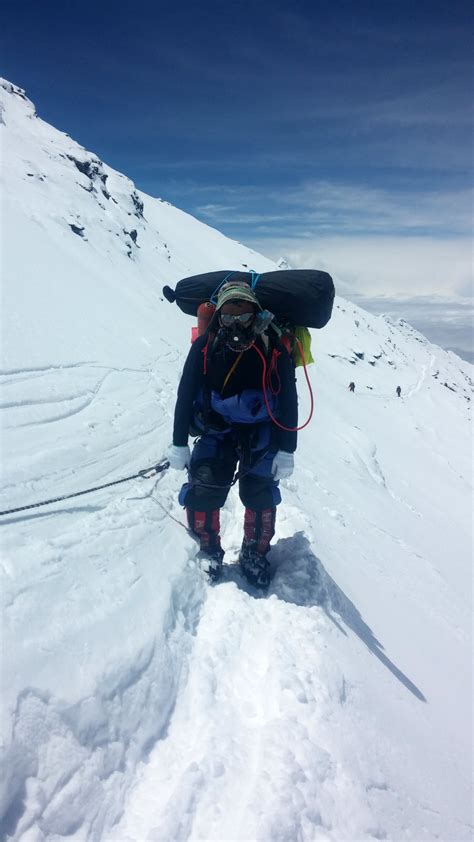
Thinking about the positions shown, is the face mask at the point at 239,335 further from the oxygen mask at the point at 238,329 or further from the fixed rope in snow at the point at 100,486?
the fixed rope in snow at the point at 100,486

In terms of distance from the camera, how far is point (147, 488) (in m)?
4.44

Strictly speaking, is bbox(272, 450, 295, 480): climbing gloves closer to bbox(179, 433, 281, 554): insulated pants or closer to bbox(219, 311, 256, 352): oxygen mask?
bbox(179, 433, 281, 554): insulated pants

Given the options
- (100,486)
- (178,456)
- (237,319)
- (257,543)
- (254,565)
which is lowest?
(254,565)

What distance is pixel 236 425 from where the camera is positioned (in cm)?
383

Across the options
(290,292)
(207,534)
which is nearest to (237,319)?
(290,292)

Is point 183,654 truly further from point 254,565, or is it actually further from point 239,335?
point 239,335

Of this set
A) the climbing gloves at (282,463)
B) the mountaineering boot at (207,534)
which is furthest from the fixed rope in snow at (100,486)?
the climbing gloves at (282,463)

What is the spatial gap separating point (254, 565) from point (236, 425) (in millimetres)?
1291

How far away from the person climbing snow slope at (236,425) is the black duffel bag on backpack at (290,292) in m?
0.18

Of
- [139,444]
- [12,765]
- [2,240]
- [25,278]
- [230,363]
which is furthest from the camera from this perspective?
[2,240]

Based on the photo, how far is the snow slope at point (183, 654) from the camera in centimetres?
205

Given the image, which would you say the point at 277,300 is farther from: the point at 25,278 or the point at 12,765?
the point at 25,278

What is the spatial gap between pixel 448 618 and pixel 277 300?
455cm

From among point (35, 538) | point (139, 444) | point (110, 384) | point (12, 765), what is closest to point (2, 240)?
point (110, 384)
